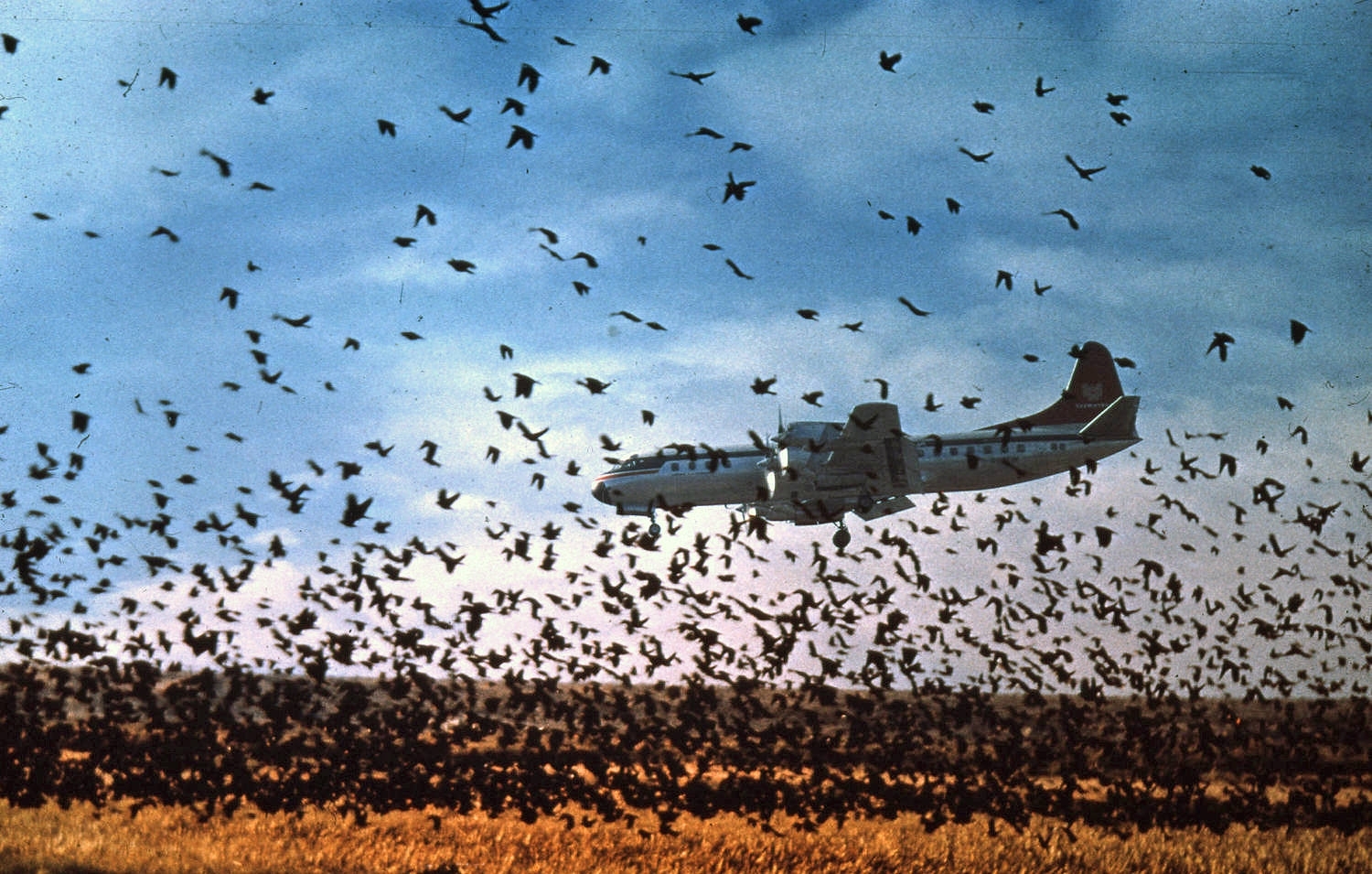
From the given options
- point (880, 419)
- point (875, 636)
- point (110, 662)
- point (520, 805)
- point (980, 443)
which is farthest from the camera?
point (980, 443)

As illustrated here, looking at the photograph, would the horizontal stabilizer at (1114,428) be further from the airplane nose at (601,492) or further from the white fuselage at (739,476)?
the airplane nose at (601,492)

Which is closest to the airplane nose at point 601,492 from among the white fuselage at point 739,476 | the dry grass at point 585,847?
the white fuselage at point 739,476

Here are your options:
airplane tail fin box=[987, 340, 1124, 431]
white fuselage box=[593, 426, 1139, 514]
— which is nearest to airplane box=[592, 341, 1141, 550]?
white fuselage box=[593, 426, 1139, 514]

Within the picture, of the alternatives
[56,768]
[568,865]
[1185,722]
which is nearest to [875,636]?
[568,865]

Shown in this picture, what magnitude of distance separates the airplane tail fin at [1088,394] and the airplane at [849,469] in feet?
27.9

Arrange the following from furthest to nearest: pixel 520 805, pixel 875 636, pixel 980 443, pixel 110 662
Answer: pixel 980 443 < pixel 520 805 < pixel 110 662 < pixel 875 636

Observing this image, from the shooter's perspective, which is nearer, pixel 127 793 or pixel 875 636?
pixel 875 636

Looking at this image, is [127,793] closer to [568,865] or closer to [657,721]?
[568,865]

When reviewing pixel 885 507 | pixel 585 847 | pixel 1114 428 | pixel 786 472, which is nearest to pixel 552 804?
pixel 585 847

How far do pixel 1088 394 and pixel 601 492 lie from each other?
35.7 meters

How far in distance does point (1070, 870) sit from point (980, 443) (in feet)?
104

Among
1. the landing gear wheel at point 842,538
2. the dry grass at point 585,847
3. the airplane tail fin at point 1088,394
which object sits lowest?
the dry grass at point 585,847

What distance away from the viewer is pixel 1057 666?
91.8ft

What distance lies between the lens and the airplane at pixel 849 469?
170 ft
